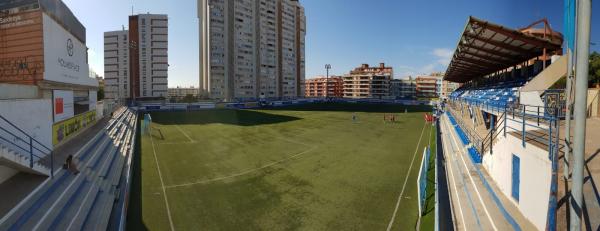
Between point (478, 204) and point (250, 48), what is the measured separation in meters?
86.9

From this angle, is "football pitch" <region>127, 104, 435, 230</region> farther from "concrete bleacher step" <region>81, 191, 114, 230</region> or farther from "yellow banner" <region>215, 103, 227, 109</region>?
"yellow banner" <region>215, 103, 227, 109</region>

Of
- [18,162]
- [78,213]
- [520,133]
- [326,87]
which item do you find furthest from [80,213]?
[326,87]

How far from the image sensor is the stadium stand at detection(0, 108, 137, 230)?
7167mm

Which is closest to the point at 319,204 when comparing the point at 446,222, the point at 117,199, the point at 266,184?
the point at 266,184

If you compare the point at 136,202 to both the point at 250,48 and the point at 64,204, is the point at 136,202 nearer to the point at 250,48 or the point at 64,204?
the point at 64,204

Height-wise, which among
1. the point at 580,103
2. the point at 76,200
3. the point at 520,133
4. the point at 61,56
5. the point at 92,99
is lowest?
the point at 76,200

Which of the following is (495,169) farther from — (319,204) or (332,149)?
(332,149)

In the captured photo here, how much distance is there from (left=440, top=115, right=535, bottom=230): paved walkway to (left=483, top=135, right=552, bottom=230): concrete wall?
0.84ft

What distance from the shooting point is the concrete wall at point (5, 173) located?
8.88m

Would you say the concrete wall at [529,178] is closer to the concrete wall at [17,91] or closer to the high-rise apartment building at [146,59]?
the concrete wall at [17,91]

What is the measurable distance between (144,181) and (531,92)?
850 inches

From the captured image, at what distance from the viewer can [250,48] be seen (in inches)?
3526

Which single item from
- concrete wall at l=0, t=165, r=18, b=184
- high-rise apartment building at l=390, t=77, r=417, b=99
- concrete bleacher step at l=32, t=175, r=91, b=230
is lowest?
concrete bleacher step at l=32, t=175, r=91, b=230

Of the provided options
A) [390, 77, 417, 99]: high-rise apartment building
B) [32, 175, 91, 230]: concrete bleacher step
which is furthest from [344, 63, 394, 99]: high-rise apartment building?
[32, 175, 91, 230]: concrete bleacher step
